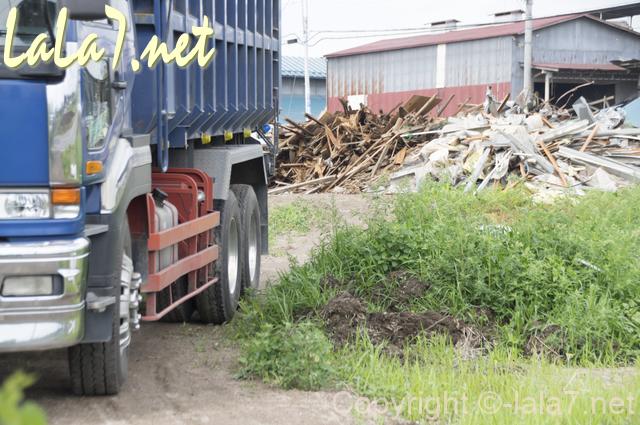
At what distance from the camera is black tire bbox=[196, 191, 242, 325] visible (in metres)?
7.67

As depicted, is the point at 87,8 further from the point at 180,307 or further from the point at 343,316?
the point at 180,307

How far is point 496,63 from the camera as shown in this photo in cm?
4225

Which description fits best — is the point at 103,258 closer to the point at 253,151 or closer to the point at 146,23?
the point at 146,23

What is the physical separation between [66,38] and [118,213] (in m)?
1.02

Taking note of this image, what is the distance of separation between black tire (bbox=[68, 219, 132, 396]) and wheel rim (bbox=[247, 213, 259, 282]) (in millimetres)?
3700

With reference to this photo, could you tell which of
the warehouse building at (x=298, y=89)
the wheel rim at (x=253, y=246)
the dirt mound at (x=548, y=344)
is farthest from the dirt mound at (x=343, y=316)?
the warehouse building at (x=298, y=89)

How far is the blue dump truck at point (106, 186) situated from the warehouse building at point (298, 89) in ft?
154

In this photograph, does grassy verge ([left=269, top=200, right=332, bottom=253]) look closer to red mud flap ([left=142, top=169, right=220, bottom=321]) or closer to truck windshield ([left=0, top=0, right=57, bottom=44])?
red mud flap ([left=142, top=169, right=220, bottom=321])

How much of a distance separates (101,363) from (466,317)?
317cm

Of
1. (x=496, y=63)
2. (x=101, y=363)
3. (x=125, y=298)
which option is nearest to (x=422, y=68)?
(x=496, y=63)

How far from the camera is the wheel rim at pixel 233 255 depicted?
26.9 feet

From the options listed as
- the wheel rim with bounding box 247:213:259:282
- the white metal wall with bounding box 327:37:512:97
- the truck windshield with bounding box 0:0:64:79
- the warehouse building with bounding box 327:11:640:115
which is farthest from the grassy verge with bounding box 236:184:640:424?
the white metal wall with bounding box 327:37:512:97

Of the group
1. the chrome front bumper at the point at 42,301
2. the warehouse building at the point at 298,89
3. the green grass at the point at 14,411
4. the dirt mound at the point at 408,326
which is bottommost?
Answer: the dirt mound at the point at 408,326

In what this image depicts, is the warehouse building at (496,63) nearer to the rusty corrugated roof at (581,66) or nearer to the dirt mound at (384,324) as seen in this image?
the rusty corrugated roof at (581,66)
